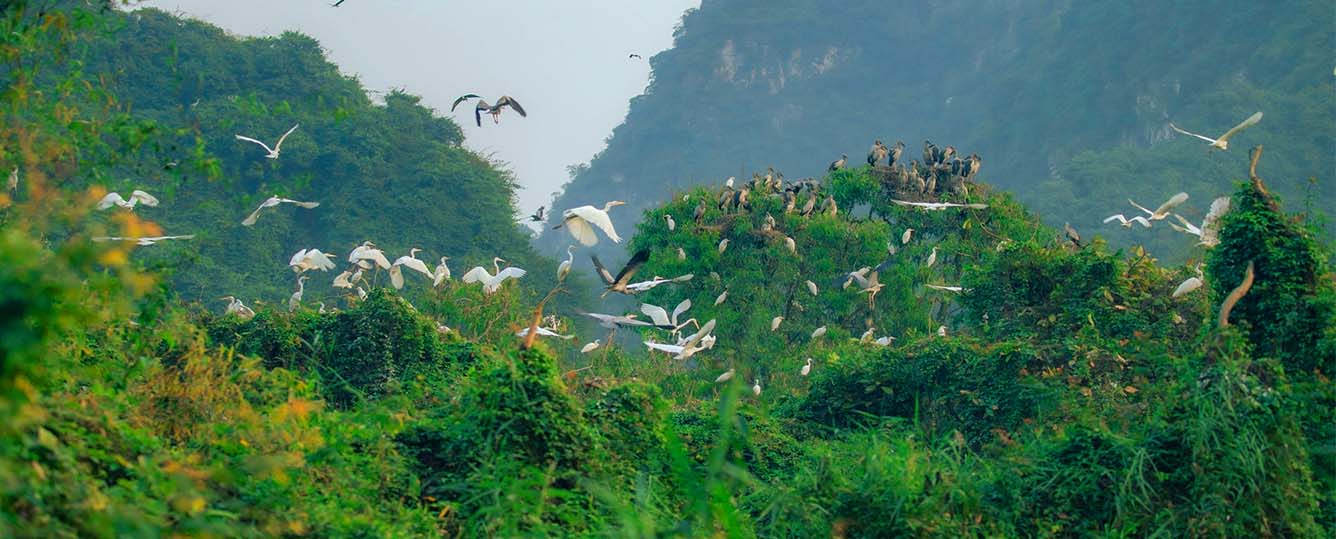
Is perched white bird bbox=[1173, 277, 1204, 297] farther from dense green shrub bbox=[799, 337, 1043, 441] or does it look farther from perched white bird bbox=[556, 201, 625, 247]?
perched white bird bbox=[556, 201, 625, 247]

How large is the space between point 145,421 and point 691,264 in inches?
394

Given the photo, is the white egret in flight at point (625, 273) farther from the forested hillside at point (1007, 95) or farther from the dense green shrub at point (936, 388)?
the forested hillside at point (1007, 95)

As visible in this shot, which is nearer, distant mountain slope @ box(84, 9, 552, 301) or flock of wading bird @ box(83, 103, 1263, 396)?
flock of wading bird @ box(83, 103, 1263, 396)

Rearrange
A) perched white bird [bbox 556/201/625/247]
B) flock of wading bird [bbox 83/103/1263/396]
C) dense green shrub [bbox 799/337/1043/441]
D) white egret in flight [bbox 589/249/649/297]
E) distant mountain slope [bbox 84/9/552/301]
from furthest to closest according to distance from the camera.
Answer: distant mountain slope [bbox 84/9/552/301], flock of wading bird [bbox 83/103/1263/396], dense green shrub [bbox 799/337/1043/441], perched white bird [bbox 556/201/625/247], white egret in flight [bbox 589/249/649/297]

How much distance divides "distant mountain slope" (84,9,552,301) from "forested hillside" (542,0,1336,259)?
1468cm

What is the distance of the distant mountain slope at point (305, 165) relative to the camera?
22.2 m

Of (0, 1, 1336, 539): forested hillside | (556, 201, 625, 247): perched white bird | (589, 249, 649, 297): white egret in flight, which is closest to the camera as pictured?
(0, 1, 1336, 539): forested hillside

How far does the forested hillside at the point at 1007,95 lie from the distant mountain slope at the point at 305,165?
14.7 meters

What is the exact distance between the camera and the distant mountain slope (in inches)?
875

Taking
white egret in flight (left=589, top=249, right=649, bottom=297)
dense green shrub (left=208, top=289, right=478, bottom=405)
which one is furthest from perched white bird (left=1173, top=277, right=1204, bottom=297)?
dense green shrub (left=208, top=289, right=478, bottom=405)

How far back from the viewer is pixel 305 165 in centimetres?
2442

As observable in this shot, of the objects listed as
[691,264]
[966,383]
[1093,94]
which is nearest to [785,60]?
[1093,94]

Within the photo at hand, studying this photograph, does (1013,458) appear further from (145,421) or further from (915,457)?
(145,421)

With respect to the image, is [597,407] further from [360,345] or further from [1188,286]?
[1188,286]
